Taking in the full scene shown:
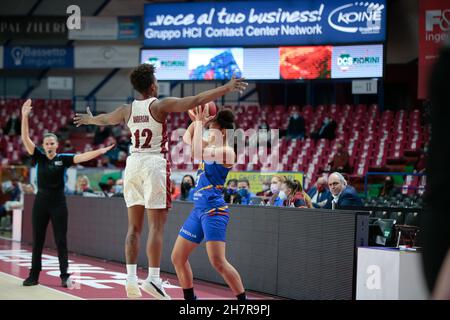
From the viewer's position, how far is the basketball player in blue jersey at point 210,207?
6.62 meters

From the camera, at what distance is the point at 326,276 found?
8.65 m

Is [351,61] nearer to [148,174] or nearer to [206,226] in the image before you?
[206,226]

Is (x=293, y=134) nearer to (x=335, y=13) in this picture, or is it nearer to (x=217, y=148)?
(x=335, y=13)

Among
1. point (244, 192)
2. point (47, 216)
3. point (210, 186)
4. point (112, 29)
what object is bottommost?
point (47, 216)

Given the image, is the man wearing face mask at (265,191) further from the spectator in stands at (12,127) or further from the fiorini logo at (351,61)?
the spectator in stands at (12,127)

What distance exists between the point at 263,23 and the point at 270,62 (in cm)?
147

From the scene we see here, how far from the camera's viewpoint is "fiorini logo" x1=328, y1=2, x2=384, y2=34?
22797 mm

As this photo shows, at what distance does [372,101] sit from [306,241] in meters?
20.2

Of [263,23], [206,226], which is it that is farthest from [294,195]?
[263,23]

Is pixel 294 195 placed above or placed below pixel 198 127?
below

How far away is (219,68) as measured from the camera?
24.7m

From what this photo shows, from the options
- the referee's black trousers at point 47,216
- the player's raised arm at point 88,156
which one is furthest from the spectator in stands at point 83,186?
the player's raised arm at point 88,156

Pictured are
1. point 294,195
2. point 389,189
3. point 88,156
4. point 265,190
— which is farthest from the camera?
point 389,189
